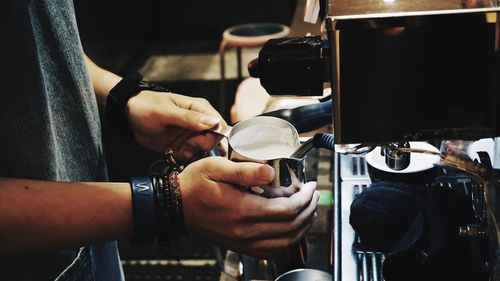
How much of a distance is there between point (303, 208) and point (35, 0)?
23.5 inches

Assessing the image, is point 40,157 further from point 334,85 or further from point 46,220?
point 334,85

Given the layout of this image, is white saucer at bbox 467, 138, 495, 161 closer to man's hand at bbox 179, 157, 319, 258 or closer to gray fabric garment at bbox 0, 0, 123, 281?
man's hand at bbox 179, 157, 319, 258

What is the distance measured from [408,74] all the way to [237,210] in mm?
326

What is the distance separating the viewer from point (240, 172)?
821 mm

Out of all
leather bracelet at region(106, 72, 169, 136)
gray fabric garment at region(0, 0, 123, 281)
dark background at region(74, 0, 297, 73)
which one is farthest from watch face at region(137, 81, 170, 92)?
dark background at region(74, 0, 297, 73)

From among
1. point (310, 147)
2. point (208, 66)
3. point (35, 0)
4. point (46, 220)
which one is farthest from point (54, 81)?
point (208, 66)

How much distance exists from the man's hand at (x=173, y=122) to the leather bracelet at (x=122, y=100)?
13mm

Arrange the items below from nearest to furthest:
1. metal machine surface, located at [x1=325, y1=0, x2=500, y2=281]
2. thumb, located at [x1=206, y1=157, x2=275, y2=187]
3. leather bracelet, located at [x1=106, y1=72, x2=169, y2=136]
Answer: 1. metal machine surface, located at [x1=325, y1=0, x2=500, y2=281]
2. thumb, located at [x1=206, y1=157, x2=275, y2=187]
3. leather bracelet, located at [x1=106, y1=72, x2=169, y2=136]

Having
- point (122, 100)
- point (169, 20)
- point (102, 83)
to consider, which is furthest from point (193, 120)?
point (169, 20)

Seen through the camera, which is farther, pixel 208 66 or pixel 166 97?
pixel 208 66

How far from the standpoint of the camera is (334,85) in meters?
0.75

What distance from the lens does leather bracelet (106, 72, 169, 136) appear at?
3.83ft

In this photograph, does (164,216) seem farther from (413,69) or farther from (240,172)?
(413,69)

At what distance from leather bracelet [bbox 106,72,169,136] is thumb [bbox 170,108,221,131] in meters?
0.14
